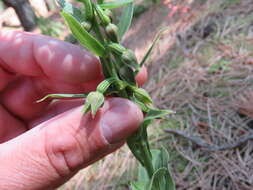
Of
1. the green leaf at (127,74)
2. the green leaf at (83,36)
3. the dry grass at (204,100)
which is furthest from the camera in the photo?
the dry grass at (204,100)

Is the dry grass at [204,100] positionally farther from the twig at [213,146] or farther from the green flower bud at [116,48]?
the green flower bud at [116,48]

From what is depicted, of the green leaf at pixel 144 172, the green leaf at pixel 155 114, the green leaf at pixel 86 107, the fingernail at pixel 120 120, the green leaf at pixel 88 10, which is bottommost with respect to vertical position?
the green leaf at pixel 144 172

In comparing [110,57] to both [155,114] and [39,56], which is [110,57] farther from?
[39,56]

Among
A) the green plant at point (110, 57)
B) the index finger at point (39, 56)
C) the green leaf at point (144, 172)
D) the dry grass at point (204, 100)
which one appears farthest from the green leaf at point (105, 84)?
the dry grass at point (204, 100)

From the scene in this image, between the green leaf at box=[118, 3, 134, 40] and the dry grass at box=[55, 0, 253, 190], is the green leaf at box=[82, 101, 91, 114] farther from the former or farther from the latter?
the dry grass at box=[55, 0, 253, 190]

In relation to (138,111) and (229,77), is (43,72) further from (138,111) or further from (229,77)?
(229,77)

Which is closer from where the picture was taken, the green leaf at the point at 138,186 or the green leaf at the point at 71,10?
the green leaf at the point at 71,10

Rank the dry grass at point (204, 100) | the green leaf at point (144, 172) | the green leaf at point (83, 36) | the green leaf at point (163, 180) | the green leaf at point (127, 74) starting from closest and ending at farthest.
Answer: the green leaf at point (83, 36) → the green leaf at point (127, 74) → the green leaf at point (163, 180) → the green leaf at point (144, 172) → the dry grass at point (204, 100)
